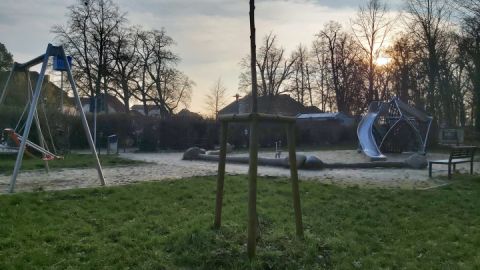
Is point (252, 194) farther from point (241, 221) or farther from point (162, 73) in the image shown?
point (162, 73)

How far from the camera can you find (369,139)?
22.8 metres

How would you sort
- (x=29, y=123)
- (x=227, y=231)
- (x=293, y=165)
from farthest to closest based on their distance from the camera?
(x=29, y=123) → (x=227, y=231) → (x=293, y=165)

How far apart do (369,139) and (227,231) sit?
18.2m

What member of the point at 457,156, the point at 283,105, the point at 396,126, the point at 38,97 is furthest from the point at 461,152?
the point at 283,105

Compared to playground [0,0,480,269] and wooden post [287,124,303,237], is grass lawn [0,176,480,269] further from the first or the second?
wooden post [287,124,303,237]

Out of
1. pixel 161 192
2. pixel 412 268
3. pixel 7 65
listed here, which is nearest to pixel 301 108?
pixel 7 65

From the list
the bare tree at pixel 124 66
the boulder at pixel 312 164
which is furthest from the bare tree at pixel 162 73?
the boulder at pixel 312 164

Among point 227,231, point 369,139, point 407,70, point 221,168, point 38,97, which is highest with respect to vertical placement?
point 407,70

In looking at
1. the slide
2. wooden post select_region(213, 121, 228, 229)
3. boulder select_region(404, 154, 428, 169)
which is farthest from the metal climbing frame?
wooden post select_region(213, 121, 228, 229)

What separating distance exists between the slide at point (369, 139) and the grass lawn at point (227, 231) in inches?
438

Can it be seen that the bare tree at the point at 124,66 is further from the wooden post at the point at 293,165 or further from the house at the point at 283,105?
the wooden post at the point at 293,165

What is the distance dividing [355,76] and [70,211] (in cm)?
4178

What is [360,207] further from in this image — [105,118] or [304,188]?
[105,118]

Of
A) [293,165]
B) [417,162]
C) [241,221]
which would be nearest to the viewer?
[293,165]
